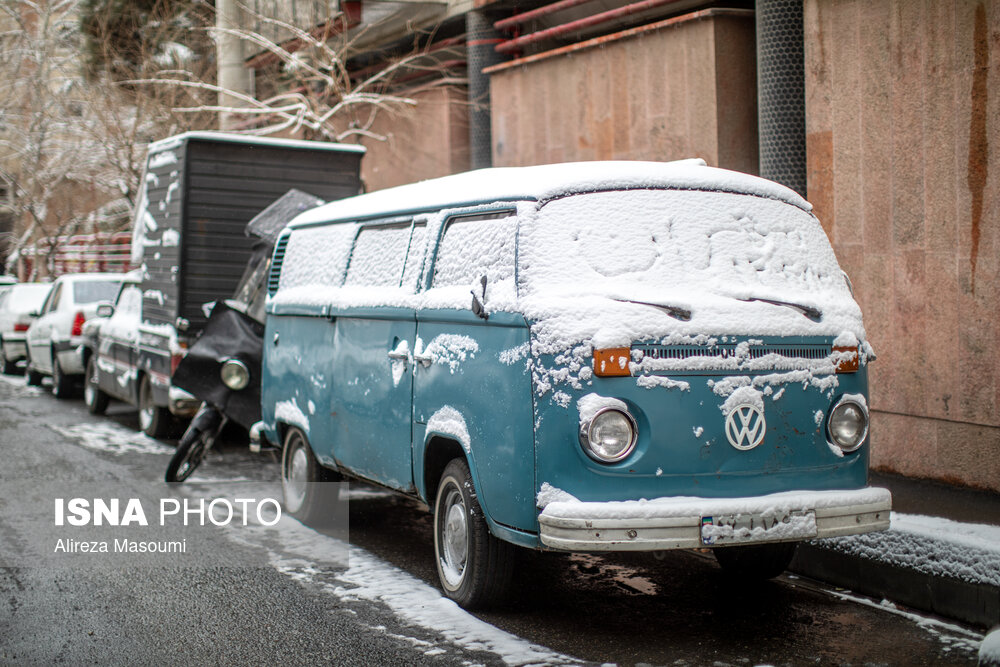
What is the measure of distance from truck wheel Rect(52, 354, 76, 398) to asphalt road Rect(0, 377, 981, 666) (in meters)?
8.30

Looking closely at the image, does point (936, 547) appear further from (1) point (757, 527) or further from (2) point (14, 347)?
(2) point (14, 347)

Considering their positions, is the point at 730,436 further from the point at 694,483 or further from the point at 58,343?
the point at 58,343

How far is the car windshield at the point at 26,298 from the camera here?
20172mm

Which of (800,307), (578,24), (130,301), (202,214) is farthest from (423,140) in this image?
(800,307)

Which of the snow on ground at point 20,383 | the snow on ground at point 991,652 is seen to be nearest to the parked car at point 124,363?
the snow on ground at point 20,383

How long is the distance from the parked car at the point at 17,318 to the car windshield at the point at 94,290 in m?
3.72

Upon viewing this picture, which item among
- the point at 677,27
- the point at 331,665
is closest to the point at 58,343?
A: the point at 677,27

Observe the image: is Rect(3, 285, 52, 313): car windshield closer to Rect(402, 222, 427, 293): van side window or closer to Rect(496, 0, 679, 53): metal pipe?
Rect(496, 0, 679, 53): metal pipe

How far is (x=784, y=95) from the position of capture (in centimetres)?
1056

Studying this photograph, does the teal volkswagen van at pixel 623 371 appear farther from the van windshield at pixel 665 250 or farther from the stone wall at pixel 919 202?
the stone wall at pixel 919 202

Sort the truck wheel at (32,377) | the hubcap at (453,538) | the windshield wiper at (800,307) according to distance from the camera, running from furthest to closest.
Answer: the truck wheel at (32,377) → the hubcap at (453,538) → the windshield wiper at (800,307)

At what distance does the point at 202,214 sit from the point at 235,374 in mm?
2561

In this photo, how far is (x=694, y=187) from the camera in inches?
223

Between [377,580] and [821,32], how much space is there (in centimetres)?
619
